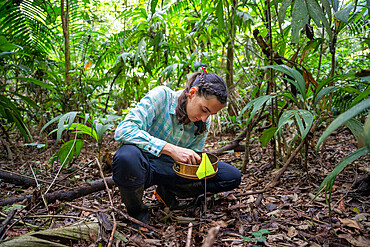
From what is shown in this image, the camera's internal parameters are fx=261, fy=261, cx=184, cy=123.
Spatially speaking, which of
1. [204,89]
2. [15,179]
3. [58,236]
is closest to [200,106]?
[204,89]

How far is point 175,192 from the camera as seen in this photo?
1.72m

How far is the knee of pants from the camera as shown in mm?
1392

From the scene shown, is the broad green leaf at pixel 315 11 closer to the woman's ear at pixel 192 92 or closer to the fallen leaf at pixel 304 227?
the woman's ear at pixel 192 92

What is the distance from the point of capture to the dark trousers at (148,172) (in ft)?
4.59

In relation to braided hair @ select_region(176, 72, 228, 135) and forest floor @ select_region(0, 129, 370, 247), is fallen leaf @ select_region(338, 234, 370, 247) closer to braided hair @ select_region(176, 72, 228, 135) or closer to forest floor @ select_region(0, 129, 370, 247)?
forest floor @ select_region(0, 129, 370, 247)

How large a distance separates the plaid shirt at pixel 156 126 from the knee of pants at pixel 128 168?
63 millimetres

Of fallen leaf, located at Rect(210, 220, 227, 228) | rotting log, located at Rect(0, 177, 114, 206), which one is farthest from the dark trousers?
rotting log, located at Rect(0, 177, 114, 206)

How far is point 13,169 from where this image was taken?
221 centimetres

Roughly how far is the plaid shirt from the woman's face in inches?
5.7

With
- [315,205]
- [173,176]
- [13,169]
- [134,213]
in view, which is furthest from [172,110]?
[13,169]

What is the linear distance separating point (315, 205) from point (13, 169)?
7.60ft

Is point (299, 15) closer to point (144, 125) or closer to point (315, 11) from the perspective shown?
point (315, 11)

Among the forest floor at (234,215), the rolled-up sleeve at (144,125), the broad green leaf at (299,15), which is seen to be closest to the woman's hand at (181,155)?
the rolled-up sleeve at (144,125)

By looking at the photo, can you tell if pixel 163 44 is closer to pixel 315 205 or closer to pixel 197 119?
pixel 197 119
